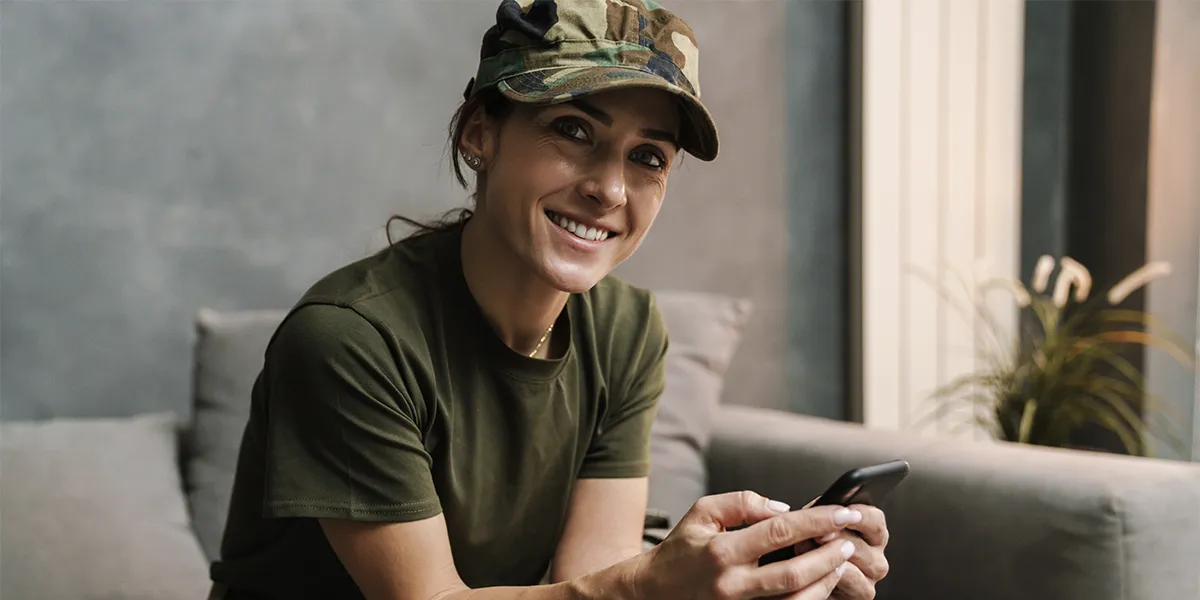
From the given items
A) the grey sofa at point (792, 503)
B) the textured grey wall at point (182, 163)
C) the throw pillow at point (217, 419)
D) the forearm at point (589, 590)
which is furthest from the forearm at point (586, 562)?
the textured grey wall at point (182, 163)

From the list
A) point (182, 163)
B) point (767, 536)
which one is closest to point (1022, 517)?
point (767, 536)

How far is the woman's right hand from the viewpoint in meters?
0.82

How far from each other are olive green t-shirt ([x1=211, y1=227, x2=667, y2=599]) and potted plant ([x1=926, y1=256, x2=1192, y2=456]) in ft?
3.70

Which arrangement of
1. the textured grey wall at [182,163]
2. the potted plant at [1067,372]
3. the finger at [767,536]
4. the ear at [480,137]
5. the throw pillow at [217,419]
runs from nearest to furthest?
the finger at [767,536], the ear at [480,137], the throw pillow at [217,419], the textured grey wall at [182,163], the potted plant at [1067,372]

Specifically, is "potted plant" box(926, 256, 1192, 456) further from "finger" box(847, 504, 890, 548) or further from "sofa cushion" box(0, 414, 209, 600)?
"sofa cushion" box(0, 414, 209, 600)

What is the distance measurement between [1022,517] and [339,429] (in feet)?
2.80

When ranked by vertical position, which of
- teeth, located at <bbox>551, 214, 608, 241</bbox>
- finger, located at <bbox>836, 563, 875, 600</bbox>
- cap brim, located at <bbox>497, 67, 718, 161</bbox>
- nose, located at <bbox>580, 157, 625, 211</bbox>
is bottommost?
finger, located at <bbox>836, 563, 875, 600</bbox>

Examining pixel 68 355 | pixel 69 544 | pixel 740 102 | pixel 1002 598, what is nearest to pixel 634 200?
pixel 1002 598

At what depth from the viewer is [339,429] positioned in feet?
3.11

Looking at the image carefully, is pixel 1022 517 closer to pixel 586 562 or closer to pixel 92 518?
pixel 586 562

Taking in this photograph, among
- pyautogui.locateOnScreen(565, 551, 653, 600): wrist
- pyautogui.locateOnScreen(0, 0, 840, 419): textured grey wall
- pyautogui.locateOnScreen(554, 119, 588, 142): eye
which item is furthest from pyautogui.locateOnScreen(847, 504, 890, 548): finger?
pyautogui.locateOnScreen(0, 0, 840, 419): textured grey wall

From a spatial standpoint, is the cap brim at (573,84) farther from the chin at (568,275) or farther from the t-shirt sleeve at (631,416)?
the t-shirt sleeve at (631,416)

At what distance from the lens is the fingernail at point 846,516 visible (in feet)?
2.87

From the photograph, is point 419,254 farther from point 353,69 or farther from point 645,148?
point 353,69
